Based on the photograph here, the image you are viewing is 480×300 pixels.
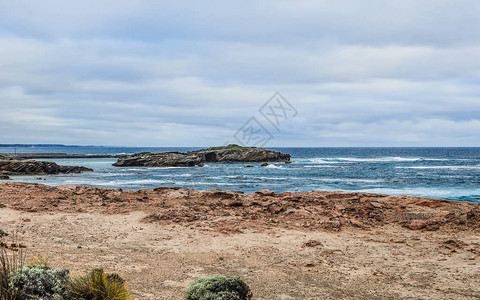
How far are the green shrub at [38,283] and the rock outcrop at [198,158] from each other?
65.6 metres

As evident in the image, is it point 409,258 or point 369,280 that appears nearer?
point 369,280

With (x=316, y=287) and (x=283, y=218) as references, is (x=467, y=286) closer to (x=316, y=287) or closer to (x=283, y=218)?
(x=316, y=287)

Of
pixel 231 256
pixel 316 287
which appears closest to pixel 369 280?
pixel 316 287

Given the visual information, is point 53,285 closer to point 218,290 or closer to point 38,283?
point 38,283

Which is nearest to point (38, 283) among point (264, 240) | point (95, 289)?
point (95, 289)

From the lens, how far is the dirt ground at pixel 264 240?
27.3 ft

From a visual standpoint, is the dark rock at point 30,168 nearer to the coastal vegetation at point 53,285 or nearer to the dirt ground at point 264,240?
the dirt ground at point 264,240

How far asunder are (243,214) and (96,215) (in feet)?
17.5

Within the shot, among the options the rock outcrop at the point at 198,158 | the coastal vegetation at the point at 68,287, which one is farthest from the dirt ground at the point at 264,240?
the rock outcrop at the point at 198,158

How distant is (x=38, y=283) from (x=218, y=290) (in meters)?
2.72

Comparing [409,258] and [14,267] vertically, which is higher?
[14,267]

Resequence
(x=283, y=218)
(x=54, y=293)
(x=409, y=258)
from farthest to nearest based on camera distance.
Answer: (x=283, y=218) < (x=409, y=258) < (x=54, y=293)

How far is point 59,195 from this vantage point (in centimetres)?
1725

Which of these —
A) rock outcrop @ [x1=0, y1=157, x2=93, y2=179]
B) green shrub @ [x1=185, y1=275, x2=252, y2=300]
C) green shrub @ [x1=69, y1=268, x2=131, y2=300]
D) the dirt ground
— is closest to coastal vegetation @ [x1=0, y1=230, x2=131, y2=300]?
green shrub @ [x1=69, y1=268, x2=131, y2=300]
